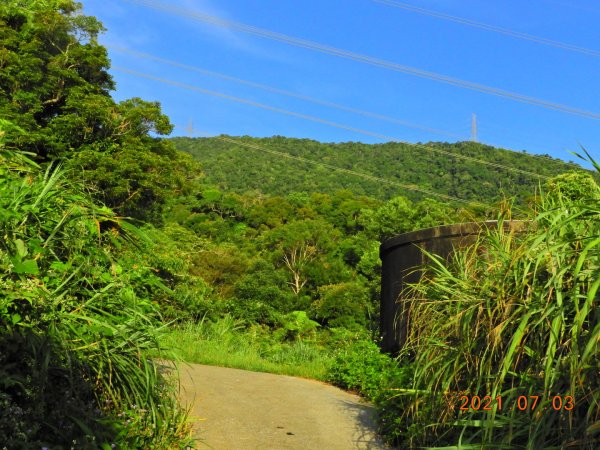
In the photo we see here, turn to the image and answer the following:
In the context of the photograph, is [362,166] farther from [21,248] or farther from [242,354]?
[21,248]

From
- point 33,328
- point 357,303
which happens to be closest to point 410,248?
point 33,328

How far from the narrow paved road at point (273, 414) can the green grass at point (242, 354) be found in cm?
134

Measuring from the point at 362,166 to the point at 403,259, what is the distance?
59.3 meters

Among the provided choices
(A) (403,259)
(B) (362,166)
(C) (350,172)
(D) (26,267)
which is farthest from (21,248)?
(B) (362,166)

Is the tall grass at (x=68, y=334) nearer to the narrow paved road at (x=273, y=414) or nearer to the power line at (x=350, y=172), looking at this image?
the narrow paved road at (x=273, y=414)

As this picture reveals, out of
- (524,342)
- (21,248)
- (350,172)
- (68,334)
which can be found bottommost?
(68,334)

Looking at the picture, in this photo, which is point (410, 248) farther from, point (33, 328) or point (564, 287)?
point (33, 328)

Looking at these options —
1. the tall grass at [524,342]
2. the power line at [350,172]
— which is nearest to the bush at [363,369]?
the tall grass at [524,342]

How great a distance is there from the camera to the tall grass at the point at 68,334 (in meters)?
3.58

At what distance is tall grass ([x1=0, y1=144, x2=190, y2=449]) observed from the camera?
3.58 metres

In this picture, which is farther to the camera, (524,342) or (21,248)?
(21,248)

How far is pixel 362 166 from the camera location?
66500 mm

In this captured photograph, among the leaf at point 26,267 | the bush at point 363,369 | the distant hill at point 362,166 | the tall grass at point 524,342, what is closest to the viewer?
the tall grass at point 524,342

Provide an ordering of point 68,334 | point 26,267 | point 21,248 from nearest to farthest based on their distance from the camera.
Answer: point 26,267
point 21,248
point 68,334
